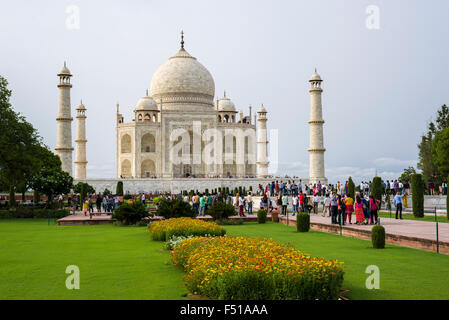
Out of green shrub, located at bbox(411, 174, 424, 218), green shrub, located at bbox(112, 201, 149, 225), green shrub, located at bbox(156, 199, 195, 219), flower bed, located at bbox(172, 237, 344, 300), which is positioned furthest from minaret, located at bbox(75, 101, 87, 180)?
flower bed, located at bbox(172, 237, 344, 300)

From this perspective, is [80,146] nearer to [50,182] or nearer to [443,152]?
[50,182]

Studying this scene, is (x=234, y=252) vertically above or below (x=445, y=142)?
below

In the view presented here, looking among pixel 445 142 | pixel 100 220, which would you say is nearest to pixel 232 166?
pixel 445 142

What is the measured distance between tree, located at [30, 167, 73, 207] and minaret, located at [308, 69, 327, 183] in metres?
18.1

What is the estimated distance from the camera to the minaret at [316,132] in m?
36.8

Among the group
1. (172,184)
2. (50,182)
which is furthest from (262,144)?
(50,182)

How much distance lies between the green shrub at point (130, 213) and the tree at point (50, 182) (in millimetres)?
9684

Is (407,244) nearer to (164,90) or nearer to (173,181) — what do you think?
(173,181)

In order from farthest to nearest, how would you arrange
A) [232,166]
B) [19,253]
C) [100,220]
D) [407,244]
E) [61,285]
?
[232,166]
[100,220]
[407,244]
[19,253]
[61,285]

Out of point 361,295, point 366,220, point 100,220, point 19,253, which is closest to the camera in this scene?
point 361,295

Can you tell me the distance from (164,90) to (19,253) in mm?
38361

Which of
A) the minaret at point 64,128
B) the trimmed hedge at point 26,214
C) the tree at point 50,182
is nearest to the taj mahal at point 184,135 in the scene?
the minaret at point 64,128

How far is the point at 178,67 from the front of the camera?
4800 cm

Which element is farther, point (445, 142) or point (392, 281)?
point (445, 142)
